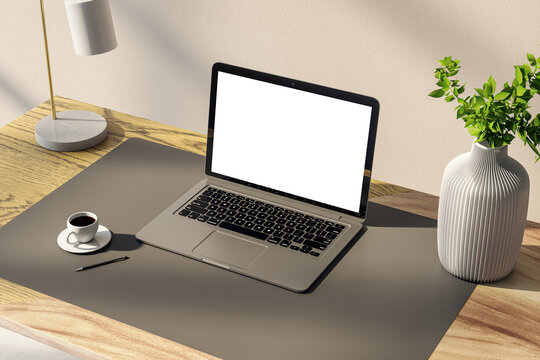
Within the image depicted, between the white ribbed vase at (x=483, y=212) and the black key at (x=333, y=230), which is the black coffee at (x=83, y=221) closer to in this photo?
the black key at (x=333, y=230)

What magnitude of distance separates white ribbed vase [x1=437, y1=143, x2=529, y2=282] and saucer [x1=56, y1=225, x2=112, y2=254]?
0.66 m

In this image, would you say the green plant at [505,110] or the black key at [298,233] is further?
the black key at [298,233]

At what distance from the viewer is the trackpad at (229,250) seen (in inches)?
55.4

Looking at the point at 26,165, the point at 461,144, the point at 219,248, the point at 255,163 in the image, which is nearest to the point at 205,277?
the point at 219,248

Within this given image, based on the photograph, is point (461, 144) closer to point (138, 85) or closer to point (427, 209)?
point (427, 209)

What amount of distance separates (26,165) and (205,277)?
0.61 meters

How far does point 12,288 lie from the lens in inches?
52.7

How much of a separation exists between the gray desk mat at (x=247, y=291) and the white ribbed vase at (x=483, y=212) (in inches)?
2.4

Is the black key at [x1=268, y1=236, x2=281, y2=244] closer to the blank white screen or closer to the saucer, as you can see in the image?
the blank white screen

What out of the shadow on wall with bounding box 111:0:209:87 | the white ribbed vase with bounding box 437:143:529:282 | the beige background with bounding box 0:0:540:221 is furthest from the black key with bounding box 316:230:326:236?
the shadow on wall with bounding box 111:0:209:87

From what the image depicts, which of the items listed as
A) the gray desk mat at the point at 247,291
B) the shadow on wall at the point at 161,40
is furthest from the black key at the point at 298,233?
the shadow on wall at the point at 161,40

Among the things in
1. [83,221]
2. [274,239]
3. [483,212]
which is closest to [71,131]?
[83,221]

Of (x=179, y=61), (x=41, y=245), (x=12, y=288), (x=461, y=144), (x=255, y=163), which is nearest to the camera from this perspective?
(x=12, y=288)

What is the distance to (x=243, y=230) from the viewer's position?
4.85 feet
